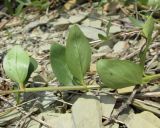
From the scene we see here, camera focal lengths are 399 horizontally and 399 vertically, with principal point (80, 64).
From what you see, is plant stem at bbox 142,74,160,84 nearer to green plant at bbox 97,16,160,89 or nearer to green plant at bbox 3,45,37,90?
green plant at bbox 97,16,160,89

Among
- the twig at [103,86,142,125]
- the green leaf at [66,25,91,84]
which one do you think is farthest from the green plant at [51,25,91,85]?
the twig at [103,86,142,125]

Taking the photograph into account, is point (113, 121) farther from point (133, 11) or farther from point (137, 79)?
point (133, 11)

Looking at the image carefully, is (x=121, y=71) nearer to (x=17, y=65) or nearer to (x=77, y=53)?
(x=77, y=53)

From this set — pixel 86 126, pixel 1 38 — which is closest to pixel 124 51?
pixel 86 126

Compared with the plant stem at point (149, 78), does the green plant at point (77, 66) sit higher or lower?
higher

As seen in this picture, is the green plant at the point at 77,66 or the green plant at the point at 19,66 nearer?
the green plant at the point at 77,66

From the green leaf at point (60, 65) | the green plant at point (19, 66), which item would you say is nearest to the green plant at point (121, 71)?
the green leaf at point (60, 65)

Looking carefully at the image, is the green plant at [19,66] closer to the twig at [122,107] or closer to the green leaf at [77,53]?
the green leaf at [77,53]
